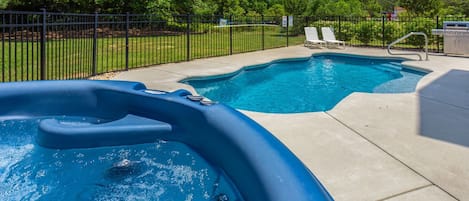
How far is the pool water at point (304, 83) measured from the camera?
6734 mm

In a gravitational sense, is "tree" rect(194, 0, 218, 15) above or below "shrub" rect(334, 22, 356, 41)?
above

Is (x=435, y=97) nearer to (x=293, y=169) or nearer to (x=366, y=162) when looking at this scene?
(x=366, y=162)

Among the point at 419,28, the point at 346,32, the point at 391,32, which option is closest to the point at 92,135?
the point at 419,28

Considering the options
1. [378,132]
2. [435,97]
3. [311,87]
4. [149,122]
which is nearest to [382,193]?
[378,132]

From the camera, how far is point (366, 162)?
307 cm

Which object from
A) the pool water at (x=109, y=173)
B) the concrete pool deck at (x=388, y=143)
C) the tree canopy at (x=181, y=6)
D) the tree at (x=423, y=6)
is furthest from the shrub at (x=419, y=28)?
the pool water at (x=109, y=173)

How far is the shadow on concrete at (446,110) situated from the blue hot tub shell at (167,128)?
86.3 inches

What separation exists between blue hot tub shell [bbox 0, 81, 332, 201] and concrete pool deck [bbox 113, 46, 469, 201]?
2.01ft

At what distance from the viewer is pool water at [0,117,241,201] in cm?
299

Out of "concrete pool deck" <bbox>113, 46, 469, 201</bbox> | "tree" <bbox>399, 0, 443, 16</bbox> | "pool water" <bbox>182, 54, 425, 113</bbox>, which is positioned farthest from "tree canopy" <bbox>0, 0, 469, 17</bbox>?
"concrete pool deck" <bbox>113, 46, 469, 201</bbox>

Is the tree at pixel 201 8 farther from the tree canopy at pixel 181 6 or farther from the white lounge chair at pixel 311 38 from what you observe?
the white lounge chair at pixel 311 38

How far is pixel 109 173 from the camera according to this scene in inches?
134

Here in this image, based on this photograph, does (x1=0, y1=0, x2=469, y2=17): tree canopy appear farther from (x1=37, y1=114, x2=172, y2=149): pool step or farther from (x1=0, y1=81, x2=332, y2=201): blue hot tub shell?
(x1=37, y1=114, x2=172, y2=149): pool step

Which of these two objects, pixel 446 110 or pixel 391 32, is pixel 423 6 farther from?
pixel 446 110
